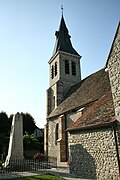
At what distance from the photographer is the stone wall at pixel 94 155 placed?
→ 826 cm

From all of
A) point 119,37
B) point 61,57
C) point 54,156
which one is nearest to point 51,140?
point 54,156

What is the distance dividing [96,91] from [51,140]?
8988 millimetres

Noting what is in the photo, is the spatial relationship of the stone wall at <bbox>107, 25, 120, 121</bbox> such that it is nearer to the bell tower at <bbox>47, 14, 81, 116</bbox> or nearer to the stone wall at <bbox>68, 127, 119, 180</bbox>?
the stone wall at <bbox>68, 127, 119, 180</bbox>

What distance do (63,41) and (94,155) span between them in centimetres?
2318

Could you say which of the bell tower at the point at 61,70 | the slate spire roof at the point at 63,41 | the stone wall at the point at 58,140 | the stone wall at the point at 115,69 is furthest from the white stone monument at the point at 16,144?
the slate spire roof at the point at 63,41

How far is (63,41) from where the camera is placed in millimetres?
29375

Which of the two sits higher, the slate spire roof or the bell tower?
the slate spire roof

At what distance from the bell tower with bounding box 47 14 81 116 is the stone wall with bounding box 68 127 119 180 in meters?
12.9

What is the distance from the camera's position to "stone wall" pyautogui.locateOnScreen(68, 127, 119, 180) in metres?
8.26

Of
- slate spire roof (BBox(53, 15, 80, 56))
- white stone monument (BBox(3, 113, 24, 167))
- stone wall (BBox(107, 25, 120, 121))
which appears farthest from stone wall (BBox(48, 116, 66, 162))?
slate spire roof (BBox(53, 15, 80, 56))

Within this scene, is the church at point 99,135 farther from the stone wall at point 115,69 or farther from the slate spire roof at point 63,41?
the slate spire roof at point 63,41

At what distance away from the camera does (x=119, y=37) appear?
9062 mm

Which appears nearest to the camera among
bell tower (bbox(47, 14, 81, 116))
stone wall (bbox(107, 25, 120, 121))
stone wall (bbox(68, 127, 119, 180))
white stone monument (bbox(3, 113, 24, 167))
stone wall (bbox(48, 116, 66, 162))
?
stone wall (bbox(68, 127, 119, 180))

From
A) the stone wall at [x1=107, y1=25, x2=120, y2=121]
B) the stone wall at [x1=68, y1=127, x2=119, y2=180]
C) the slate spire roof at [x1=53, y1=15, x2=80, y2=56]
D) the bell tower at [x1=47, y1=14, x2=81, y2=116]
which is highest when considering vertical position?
the slate spire roof at [x1=53, y1=15, x2=80, y2=56]
